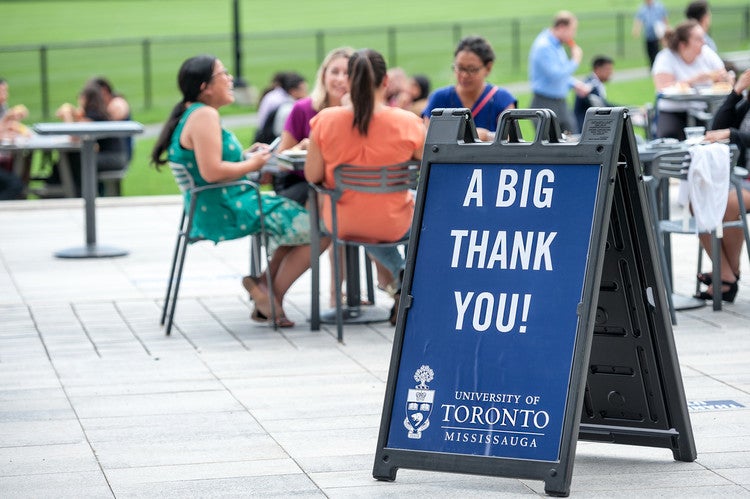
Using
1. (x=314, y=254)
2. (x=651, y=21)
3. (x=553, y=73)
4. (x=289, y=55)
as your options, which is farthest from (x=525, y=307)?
(x=289, y=55)

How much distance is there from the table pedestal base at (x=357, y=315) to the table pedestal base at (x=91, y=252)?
3.08 m

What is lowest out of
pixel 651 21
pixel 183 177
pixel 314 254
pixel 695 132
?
pixel 314 254

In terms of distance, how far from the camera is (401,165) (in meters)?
7.80

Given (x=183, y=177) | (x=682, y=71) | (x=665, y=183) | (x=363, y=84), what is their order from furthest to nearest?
(x=682, y=71)
(x=665, y=183)
(x=183, y=177)
(x=363, y=84)

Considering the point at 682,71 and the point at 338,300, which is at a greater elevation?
the point at 682,71

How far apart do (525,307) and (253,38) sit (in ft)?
89.6

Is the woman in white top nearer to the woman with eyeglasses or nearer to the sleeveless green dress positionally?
the woman with eyeglasses

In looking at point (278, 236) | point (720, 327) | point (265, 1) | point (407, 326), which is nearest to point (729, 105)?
point (720, 327)

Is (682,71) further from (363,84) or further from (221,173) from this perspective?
(221,173)

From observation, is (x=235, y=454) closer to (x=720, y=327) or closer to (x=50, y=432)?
(x=50, y=432)

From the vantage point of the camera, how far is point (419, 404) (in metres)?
4.91

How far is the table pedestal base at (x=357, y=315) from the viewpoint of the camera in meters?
8.40

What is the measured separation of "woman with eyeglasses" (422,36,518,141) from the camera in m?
8.42

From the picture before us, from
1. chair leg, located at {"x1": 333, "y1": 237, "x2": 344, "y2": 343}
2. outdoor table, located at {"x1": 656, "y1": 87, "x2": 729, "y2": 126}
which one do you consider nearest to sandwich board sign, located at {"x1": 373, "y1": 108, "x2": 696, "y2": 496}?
chair leg, located at {"x1": 333, "y1": 237, "x2": 344, "y2": 343}
